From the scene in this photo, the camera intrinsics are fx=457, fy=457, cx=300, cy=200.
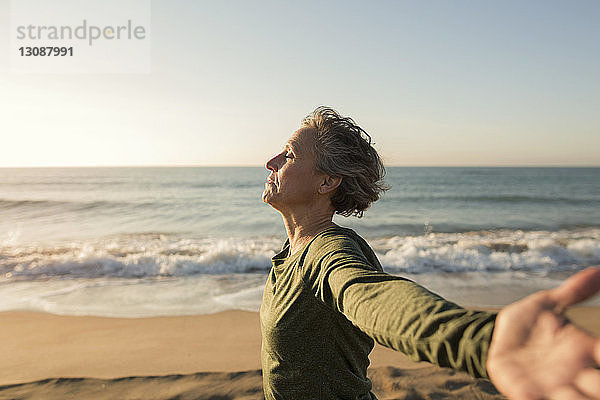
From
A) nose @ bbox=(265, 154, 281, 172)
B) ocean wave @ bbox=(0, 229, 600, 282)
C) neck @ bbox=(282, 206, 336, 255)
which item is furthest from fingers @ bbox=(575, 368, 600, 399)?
ocean wave @ bbox=(0, 229, 600, 282)

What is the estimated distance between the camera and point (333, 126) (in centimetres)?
222

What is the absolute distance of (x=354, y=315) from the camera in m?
1.16

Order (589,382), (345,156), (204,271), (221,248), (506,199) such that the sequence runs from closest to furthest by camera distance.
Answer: (589,382), (345,156), (204,271), (221,248), (506,199)

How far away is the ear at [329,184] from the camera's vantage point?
7.31 ft

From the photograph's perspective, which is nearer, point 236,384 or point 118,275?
point 236,384

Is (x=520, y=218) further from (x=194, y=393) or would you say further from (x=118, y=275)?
(x=194, y=393)

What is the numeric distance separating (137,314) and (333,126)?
5789mm

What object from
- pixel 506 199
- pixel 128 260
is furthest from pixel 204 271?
pixel 506 199

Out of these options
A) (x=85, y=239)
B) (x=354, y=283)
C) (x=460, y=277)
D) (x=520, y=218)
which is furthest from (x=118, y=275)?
(x=520, y=218)

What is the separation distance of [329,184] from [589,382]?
1658 mm

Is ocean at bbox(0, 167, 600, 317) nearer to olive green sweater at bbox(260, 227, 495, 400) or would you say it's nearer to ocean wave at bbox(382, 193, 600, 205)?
ocean wave at bbox(382, 193, 600, 205)

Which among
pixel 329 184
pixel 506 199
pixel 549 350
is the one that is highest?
pixel 329 184

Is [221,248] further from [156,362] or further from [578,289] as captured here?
[578,289]

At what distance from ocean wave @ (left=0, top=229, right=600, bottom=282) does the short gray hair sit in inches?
317
